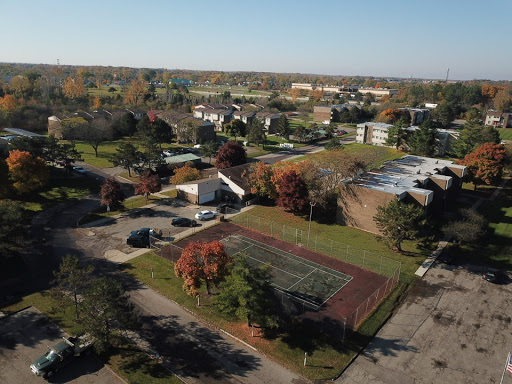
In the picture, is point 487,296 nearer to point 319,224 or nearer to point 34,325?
point 319,224

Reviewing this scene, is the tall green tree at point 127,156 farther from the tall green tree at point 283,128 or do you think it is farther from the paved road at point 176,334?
the tall green tree at point 283,128

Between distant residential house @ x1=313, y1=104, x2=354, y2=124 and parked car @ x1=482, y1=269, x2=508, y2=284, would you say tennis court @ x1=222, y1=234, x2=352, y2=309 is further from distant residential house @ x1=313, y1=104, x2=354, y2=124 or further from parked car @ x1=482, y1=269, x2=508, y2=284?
distant residential house @ x1=313, y1=104, x2=354, y2=124

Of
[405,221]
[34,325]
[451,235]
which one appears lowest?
[34,325]

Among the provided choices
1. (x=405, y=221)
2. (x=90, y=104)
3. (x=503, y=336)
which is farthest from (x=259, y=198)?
(x=90, y=104)

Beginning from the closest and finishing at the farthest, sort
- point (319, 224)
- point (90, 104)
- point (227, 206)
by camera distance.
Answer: point (319, 224) < point (227, 206) < point (90, 104)

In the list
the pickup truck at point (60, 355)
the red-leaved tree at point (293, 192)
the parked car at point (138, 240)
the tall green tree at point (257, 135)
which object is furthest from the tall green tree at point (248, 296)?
the tall green tree at point (257, 135)

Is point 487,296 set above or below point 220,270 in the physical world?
Result: below
